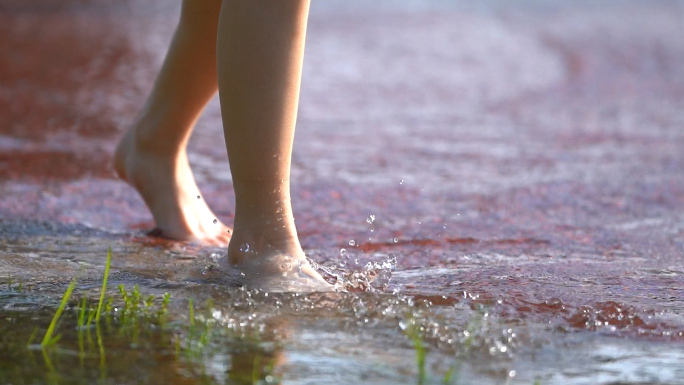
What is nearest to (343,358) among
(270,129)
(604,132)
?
(270,129)

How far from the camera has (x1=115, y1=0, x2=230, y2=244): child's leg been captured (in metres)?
2.14

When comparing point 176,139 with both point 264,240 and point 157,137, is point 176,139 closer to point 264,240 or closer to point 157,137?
point 157,137

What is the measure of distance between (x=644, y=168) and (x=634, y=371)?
7.74ft

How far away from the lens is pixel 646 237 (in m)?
2.36

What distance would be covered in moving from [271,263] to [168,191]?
0.73 meters

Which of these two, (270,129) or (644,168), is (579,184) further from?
(270,129)

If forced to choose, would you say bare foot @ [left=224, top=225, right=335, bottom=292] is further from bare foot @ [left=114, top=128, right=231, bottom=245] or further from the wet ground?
bare foot @ [left=114, top=128, right=231, bottom=245]

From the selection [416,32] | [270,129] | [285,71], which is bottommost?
[270,129]

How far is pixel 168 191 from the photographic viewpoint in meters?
2.31

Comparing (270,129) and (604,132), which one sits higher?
(604,132)

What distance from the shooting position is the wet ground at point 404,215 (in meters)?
1.30

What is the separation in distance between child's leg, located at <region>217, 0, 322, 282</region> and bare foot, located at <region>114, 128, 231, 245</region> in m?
0.61

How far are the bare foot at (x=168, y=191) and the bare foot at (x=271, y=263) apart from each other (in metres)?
0.59

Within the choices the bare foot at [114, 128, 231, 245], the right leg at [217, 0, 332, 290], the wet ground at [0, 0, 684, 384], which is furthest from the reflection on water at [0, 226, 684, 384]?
the bare foot at [114, 128, 231, 245]
